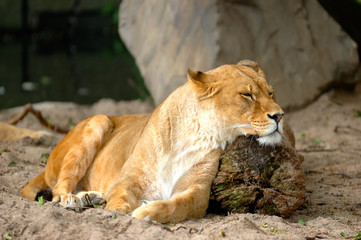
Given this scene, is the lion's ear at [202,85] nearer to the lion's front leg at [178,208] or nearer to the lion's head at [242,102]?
the lion's head at [242,102]

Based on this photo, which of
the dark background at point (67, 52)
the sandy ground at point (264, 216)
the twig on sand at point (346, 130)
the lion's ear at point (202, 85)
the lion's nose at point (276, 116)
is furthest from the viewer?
the dark background at point (67, 52)

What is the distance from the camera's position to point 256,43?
773cm

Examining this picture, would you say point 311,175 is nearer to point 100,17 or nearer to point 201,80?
point 201,80

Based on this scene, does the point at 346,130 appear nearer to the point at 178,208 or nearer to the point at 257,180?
the point at 257,180

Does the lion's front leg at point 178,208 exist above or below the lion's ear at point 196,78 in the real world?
below

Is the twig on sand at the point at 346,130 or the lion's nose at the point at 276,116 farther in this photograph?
the twig on sand at the point at 346,130

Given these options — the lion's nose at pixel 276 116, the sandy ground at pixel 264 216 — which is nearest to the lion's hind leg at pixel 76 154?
the sandy ground at pixel 264 216

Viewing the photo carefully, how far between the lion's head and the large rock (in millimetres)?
3423

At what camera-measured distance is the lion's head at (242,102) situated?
3734 millimetres

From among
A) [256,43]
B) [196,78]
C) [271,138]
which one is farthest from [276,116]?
[256,43]

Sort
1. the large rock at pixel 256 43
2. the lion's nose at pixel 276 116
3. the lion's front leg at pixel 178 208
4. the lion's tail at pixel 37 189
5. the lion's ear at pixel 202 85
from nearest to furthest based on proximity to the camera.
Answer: the lion's front leg at pixel 178 208
the lion's nose at pixel 276 116
the lion's ear at pixel 202 85
the lion's tail at pixel 37 189
the large rock at pixel 256 43

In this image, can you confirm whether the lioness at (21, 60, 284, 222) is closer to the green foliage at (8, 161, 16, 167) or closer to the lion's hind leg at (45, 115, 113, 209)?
the lion's hind leg at (45, 115, 113, 209)

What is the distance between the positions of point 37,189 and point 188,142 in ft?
4.63

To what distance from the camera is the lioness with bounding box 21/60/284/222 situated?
3.74 m
